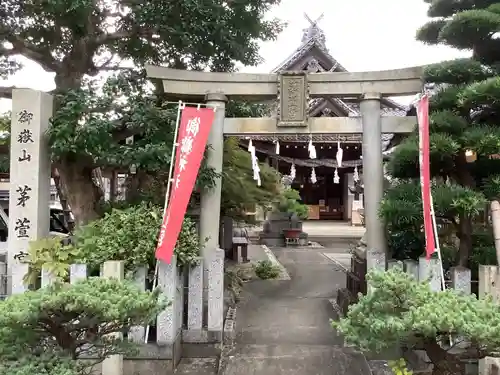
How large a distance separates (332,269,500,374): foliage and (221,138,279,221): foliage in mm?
4632

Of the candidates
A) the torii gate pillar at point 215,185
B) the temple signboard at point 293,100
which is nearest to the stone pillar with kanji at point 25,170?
the torii gate pillar at point 215,185

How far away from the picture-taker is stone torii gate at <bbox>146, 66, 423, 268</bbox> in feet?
21.6

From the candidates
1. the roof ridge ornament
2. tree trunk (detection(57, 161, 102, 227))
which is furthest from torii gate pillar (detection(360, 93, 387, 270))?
the roof ridge ornament

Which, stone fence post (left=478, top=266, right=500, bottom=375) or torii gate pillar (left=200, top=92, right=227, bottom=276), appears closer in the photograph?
stone fence post (left=478, top=266, right=500, bottom=375)

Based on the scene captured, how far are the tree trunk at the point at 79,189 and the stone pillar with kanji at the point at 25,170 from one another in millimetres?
980

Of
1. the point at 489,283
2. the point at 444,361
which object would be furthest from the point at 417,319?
the point at 489,283

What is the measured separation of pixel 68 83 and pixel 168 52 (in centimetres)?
169

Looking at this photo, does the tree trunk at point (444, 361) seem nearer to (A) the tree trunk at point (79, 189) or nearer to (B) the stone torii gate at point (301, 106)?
(B) the stone torii gate at point (301, 106)

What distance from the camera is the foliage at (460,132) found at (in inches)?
198

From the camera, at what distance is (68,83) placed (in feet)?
24.2

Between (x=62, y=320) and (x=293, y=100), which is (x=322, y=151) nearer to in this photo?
(x=293, y=100)

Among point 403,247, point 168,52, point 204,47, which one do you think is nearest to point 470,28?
point 403,247

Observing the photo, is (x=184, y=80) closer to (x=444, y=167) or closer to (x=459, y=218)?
(x=444, y=167)

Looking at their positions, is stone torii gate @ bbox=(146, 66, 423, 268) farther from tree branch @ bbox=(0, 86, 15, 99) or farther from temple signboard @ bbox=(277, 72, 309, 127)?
tree branch @ bbox=(0, 86, 15, 99)
